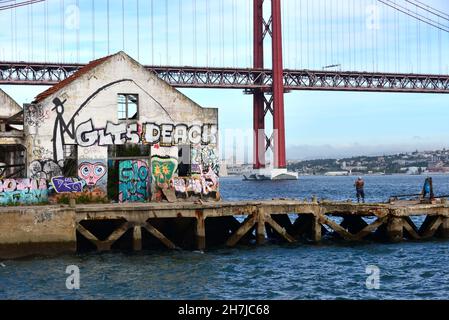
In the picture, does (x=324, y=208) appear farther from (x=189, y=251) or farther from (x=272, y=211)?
(x=189, y=251)

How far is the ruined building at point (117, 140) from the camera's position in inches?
973

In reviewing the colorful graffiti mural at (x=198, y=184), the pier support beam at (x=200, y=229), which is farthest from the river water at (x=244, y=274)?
the colorful graffiti mural at (x=198, y=184)

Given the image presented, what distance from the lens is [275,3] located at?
99375mm

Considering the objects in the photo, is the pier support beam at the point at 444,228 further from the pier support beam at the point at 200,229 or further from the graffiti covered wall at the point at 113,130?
the pier support beam at the point at 200,229

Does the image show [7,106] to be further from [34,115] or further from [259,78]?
[259,78]

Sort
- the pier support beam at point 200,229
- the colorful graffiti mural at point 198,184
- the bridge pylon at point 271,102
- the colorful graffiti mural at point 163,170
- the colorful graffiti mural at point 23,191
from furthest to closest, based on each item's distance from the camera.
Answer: the bridge pylon at point 271,102, the colorful graffiti mural at point 198,184, the colorful graffiti mural at point 163,170, the colorful graffiti mural at point 23,191, the pier support beam at point 200,229

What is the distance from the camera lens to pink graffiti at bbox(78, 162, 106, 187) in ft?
82.5

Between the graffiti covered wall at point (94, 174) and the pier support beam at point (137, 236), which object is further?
the graffiti covered wall at point (94, 174)

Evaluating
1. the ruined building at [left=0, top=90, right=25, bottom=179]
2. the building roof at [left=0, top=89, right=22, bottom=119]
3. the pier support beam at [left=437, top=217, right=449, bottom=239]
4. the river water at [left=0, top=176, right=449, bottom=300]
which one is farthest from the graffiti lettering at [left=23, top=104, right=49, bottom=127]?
the pier support beam at [left=437, top=217, right=449, bottom=239]

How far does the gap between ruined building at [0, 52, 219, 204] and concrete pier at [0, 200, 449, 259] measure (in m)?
1.35

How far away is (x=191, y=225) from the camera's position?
80.9 ft

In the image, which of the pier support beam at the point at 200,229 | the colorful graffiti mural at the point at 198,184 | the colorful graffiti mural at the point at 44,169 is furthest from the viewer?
the colorful graffiti mural at the point at 198,184

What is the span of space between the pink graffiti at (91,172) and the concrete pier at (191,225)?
1417 millimetres
